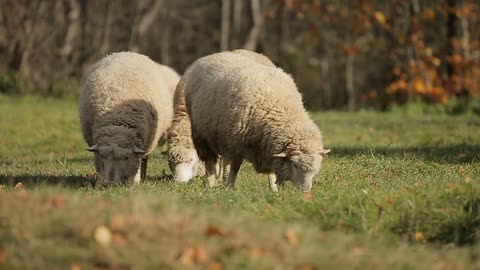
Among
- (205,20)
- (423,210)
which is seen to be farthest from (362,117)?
(205,20)

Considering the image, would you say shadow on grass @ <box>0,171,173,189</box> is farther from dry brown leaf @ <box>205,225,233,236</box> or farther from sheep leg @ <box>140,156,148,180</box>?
dry brown leaf @ <box>205,225,233,236</box>

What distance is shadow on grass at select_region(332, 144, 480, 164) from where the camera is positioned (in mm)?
11336

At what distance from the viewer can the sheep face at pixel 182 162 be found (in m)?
11.6

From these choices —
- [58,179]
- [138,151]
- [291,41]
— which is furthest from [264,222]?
[291,41]

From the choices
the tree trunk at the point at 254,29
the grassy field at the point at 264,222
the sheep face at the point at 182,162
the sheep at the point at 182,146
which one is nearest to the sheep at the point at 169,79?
the sheep at the point at 182,146

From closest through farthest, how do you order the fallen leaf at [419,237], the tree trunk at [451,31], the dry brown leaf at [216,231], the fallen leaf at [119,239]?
the fallen leaf at [119,239]
the dry brown leaf at [216,231]
the fallen leaf at [419,237]
the tree trunk at [451,31]

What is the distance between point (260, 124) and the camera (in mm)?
9219

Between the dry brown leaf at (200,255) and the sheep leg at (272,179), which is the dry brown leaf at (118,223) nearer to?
the dry brown leaf at (200,255)

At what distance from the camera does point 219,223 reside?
5457 millimetres

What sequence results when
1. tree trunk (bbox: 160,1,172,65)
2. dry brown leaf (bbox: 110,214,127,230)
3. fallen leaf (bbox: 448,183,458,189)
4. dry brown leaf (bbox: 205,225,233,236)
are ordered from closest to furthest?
dry brown leaf (bbox: 110,214,127,230), dry brown leaf (bbox: 205,225,233,236), fallen leaf (bbox: 448,183,458,189), tree trunk (bbox: 160,1,172,65)

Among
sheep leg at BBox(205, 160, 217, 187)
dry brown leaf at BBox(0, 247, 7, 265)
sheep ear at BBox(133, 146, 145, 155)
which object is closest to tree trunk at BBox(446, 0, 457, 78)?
sheep leg at BBox(205, 160, 217, 187)

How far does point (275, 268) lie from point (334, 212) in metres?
2.01

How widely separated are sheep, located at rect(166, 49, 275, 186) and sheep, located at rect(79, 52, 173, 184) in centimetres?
20

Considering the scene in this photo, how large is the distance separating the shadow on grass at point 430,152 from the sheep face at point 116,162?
3301 mm
